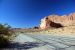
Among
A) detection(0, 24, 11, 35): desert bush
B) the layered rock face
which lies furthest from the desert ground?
the layered rock face

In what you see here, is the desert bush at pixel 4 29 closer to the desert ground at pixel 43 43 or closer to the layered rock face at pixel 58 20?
the desert ground at pixel 43 43

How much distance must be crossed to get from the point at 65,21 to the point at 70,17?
3.93 m

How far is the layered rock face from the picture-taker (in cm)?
12089

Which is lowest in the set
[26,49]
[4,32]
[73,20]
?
[26,49]

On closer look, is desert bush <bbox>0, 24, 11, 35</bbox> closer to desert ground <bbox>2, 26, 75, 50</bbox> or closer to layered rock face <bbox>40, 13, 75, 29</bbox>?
desert ground <bbox>2, 26, 75, 50</bbox>

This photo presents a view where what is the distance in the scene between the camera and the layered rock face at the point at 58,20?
121 meters

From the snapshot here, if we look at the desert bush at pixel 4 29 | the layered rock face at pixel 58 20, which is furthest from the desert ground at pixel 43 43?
the layered rock face at pixel 58 20

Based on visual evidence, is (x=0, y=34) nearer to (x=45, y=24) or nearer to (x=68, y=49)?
(x=68, y=49)

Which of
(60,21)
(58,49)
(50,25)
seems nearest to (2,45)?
(58,49)

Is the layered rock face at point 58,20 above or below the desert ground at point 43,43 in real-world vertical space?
above

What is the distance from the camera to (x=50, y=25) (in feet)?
386

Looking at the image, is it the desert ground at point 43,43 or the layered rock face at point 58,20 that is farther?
the layered rock face at point 58,20

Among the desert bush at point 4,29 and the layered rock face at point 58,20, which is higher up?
the layered rock face at point 58,20

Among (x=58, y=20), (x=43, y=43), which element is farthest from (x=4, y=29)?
(x=58, y=20)
